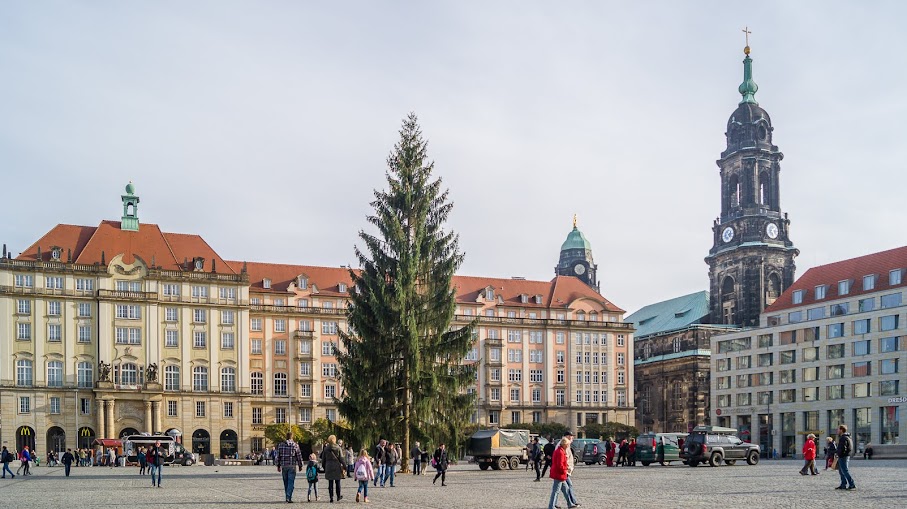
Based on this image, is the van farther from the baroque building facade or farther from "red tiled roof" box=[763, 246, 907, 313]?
"red tiled roof" box=[763, 246, 907, 313]

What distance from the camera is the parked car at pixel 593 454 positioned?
73188 millimetres

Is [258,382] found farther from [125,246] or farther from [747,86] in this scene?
[747,86]

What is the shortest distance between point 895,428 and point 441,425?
2533 inches

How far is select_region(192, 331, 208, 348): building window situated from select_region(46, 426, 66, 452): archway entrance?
1515 centimetres

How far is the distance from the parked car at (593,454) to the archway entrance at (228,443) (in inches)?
1998

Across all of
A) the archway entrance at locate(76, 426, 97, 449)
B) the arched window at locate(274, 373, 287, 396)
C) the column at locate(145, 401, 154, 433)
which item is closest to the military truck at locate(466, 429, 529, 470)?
the column at locate(145, 401, 154, 433)

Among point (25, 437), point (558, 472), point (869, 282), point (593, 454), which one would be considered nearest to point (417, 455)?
point (593, 454)

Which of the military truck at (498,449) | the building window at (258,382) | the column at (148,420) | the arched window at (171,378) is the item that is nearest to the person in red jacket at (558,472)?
the military truck at (498,449)

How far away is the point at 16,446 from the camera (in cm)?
10469

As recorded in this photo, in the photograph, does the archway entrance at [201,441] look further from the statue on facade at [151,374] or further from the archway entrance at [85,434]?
the archway entrance at [85,434]

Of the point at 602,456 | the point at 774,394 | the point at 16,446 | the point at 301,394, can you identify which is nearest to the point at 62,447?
the point at 16,446

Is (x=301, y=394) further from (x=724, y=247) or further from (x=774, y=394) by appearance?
(x=724, y=247)

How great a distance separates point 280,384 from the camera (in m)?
119

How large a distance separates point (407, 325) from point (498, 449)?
1383cm
